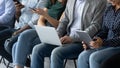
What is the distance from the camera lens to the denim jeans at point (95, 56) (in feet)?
6.98

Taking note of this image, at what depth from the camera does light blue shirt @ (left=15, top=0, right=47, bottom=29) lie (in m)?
3.10

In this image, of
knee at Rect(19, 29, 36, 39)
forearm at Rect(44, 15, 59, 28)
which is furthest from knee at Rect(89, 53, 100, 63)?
knee at Rect(19, 29, 36, 39)

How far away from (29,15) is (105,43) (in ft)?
3.91

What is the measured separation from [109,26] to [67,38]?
1.32ft

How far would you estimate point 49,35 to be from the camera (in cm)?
254

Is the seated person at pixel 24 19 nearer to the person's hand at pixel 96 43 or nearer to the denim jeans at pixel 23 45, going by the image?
the denim jeans at pixel 23 45

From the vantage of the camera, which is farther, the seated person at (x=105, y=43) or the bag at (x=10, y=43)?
the bag at (x=10, y=43)

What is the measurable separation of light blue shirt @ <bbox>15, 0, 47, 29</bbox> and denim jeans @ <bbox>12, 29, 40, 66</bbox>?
21 cm

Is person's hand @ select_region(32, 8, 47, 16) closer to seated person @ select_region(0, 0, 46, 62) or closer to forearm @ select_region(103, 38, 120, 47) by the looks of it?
seated person @ select_region(0, 0, 46, 62)

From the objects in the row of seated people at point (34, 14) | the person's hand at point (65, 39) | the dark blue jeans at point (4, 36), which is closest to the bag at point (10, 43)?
the row of seated people at point (34, 14)

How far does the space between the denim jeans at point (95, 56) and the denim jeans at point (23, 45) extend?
748mm

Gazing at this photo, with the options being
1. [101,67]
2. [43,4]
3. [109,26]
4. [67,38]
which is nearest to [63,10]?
[43,4]

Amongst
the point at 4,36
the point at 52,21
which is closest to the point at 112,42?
the point at 52,21

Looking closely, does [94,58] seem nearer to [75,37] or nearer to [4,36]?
[75,37]
